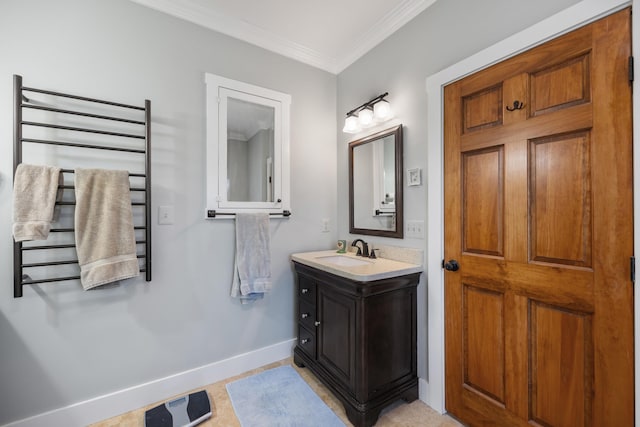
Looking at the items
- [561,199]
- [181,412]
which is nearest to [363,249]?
[561,199]

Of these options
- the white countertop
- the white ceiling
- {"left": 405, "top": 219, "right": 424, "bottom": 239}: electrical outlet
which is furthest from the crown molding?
the white countertop

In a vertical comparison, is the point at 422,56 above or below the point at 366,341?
above

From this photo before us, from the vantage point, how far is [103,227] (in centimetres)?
154

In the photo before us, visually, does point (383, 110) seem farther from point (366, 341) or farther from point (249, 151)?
point (366, 341)

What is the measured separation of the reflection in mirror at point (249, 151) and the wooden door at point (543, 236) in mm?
1310

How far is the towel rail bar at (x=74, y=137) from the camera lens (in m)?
1.41

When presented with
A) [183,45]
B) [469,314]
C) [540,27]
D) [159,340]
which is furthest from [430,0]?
[159,340]

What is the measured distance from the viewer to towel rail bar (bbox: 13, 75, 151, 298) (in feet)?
4.64

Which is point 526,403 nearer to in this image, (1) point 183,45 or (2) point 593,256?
(2) point 593,256

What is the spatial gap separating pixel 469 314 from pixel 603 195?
85 cm

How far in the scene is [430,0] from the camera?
1747mm

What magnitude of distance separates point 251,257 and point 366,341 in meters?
1.00

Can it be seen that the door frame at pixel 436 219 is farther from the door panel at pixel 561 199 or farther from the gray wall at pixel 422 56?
the door panel at pixel 561 199

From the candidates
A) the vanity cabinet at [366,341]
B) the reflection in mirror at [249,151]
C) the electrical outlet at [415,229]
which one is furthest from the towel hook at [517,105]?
the reflection in mirror at [249,151]
